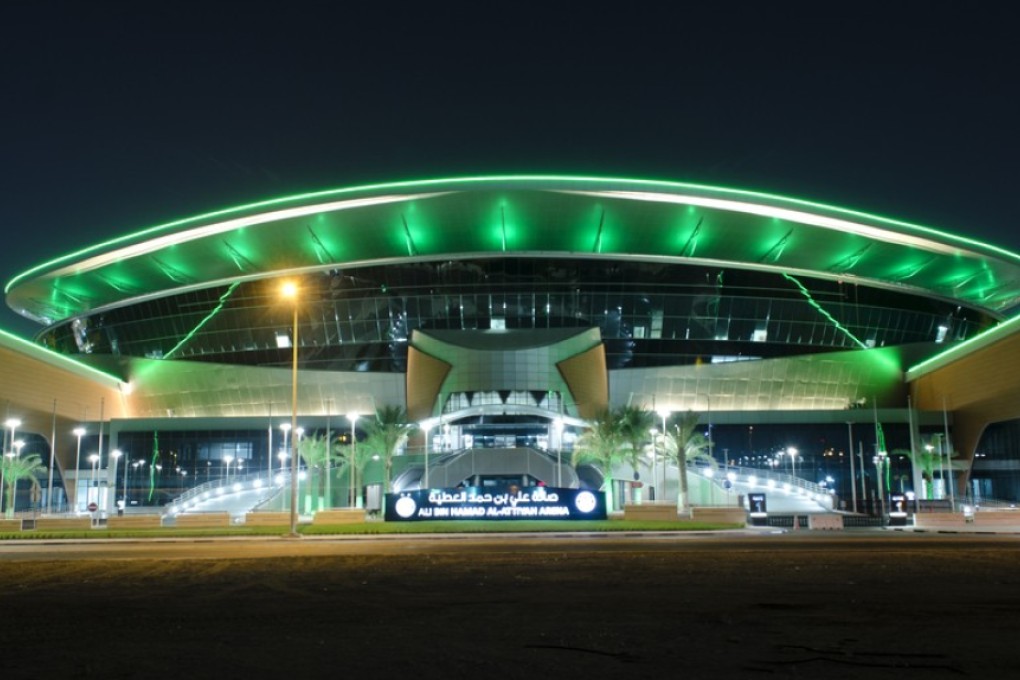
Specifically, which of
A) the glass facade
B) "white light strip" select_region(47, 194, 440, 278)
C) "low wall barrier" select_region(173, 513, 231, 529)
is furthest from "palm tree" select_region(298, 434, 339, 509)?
"white light strip" select_region(47, 194, 440, 278)

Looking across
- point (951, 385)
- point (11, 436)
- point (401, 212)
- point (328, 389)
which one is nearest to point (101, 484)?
point (11, 436)

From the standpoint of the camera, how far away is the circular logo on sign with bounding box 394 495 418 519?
1721 inches

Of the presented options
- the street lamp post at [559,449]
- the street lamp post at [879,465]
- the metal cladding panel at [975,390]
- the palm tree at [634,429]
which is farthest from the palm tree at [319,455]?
the metal cladding panel at [975,390]

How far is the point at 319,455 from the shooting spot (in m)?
60.7

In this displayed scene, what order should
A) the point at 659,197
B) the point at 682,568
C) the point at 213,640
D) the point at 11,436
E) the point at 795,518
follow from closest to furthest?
the point at 213,640
the point at 682,568
the point at 795,518
the point at 11,436
the point at 659,197

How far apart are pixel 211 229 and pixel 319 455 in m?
Result: 22.5

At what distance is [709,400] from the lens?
242 feet

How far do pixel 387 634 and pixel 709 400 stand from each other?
6502 centimetres

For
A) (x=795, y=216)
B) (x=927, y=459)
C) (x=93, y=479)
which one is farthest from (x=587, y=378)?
(x=93, y=479)

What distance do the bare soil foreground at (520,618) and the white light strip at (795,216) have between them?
1979 inches

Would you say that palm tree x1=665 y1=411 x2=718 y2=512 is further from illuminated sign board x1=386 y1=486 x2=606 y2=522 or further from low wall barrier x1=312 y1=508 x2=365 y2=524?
low wall barrier x1=312 y1=508 x2=365 y2=524

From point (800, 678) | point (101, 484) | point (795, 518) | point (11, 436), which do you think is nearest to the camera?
point (800, 678)

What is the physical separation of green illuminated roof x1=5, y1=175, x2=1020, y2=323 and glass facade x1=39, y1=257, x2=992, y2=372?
3.72ft

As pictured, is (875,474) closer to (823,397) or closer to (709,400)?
(823,397)
